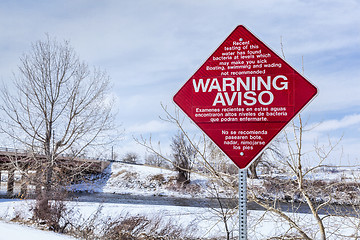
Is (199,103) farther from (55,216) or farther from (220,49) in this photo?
(55,216)

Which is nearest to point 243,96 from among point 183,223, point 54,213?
point 183,223

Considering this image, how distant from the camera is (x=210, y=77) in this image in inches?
128

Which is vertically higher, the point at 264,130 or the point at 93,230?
the point at 264,130

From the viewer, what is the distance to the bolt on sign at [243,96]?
3025mm

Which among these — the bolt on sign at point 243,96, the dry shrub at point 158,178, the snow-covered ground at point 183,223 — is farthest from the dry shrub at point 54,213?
the dry shrub at point 158,178

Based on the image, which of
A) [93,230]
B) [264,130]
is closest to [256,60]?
[264,130]

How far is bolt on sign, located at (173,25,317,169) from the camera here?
303 centimetres

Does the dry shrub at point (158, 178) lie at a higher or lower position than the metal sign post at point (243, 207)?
lower

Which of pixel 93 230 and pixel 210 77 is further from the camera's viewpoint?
pixel 93 230

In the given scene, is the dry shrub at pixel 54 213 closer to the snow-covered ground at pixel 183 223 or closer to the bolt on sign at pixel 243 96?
the snow-covered ground at pixel 183 223

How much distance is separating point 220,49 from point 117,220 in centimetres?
1132

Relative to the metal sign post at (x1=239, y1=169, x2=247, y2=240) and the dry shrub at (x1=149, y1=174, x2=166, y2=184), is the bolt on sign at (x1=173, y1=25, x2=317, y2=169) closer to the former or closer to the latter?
the metal sign post at (x1=239, y1=169, x2=247, y2=240)

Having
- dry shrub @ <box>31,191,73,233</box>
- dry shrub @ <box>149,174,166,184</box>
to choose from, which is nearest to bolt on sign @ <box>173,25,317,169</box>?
dry shrub @ <box>31,191,73,233</box>

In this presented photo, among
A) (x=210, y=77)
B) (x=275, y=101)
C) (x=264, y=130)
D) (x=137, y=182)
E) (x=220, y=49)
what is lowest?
(x=137, y=182)
